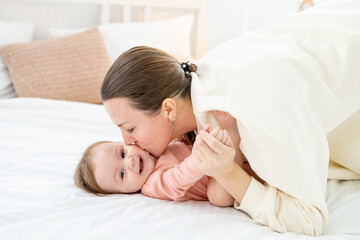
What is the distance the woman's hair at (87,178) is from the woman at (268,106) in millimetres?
160

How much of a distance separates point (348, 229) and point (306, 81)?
385 millimetres

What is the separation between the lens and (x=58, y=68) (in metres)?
2.34

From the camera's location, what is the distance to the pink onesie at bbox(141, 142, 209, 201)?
119 cm

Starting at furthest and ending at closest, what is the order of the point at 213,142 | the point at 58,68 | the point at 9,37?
the point at 9,37
the point at 58,68
the point at 213,142

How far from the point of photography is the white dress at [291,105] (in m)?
1.08

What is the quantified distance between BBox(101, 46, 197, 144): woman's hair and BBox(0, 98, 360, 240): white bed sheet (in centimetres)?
28

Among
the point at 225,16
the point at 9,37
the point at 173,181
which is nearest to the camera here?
the point at 173,181

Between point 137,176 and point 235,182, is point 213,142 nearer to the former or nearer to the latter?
point 235,182

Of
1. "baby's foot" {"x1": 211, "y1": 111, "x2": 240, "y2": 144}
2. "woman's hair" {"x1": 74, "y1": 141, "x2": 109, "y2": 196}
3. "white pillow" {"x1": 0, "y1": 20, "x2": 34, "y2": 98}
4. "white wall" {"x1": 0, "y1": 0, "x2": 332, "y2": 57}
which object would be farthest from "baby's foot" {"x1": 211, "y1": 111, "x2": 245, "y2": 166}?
"white wall" {"x1": 0, "y1": 0, "x2": 332, "y2": 57}

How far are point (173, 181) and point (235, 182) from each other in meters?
0.17

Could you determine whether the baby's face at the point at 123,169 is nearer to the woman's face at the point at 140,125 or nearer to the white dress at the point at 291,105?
the woman's face at the point at 140,125

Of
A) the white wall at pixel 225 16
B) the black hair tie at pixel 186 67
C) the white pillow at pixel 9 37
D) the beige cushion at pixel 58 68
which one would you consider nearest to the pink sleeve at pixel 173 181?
the black hair tie at pixel 186 67

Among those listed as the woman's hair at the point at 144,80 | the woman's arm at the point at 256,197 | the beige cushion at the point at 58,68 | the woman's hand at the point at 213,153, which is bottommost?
the beige cushion at the point at 58,68

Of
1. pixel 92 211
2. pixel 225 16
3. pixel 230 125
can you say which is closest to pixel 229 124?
pixel 230 125
